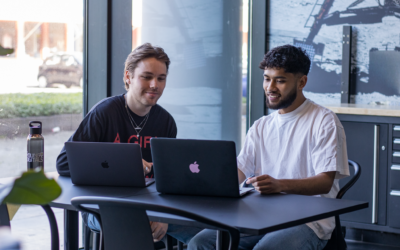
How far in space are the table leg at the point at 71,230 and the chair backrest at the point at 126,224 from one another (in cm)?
39

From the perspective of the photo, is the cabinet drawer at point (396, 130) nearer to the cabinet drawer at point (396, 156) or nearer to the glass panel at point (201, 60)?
the cabinet drawer at point (396, 156)

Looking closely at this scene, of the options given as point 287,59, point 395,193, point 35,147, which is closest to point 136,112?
point 35,147

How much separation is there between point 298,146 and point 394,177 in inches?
59.3

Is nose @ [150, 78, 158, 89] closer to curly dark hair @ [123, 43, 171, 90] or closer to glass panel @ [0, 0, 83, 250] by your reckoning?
curly dark hair @ [123, 43, 171, 90]

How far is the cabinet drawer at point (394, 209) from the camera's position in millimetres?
3193

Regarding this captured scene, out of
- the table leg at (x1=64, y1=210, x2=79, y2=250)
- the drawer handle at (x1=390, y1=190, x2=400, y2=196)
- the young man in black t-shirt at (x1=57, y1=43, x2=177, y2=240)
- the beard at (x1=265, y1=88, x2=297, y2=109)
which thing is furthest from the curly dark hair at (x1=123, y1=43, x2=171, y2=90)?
the drawer handle at (x1=390, y1=190, x2=400, y2=196)

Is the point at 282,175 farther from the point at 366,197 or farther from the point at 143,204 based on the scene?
the point at 366,197

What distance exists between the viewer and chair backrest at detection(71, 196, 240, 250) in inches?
48.2

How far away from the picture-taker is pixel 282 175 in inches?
80.1

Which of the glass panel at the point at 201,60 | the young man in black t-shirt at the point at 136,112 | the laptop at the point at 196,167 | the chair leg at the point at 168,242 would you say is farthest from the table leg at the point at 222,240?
the glass panel at the point at 201,60

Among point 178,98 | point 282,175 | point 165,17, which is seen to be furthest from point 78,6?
point 282,175

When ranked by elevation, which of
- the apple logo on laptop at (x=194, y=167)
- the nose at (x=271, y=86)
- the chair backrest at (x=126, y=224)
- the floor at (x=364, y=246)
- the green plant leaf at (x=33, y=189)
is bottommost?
the floor at (x=364, y=246)

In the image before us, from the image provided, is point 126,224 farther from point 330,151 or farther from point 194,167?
point 330,151

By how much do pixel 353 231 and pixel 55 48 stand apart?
8.19 feet
